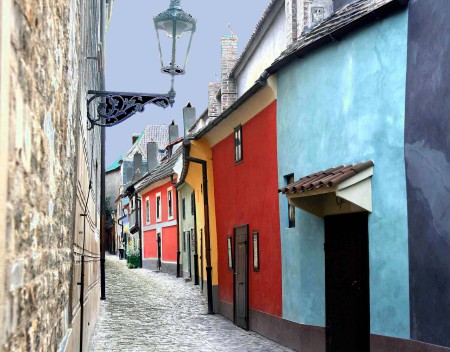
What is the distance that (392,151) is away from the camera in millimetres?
8781

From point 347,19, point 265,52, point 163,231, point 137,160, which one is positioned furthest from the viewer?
point 137,160

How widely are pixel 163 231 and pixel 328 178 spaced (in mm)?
28488

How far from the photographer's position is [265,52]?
17938 mm

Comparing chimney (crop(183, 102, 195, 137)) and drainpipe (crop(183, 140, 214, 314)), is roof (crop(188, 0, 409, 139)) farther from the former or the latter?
chimney (crop(183, 102, 195, 137))

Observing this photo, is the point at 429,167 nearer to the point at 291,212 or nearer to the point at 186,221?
the point at 291,212

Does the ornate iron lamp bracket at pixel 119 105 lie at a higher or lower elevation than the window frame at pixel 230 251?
higher

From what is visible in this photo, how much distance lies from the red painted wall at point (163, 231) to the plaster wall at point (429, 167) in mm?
25855

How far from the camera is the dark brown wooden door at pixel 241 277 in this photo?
1445cm

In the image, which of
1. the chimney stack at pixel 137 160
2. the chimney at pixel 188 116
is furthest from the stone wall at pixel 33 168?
the chimney stack at pixel 137 160

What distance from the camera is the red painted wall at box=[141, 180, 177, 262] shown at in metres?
34.2

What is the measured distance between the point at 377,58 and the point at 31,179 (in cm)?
713

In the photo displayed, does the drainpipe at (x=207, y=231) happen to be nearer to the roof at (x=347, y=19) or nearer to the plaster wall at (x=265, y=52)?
the plaster wall at (x=265, y=52)

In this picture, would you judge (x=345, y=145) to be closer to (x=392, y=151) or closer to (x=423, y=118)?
(x=392, y=151)

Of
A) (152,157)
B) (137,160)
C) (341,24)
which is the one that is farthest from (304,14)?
(137,160)
